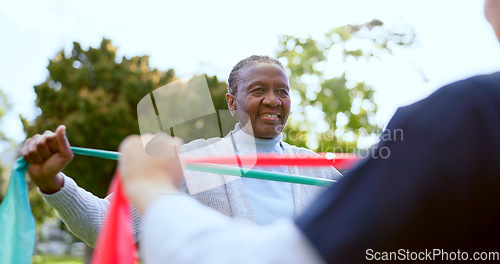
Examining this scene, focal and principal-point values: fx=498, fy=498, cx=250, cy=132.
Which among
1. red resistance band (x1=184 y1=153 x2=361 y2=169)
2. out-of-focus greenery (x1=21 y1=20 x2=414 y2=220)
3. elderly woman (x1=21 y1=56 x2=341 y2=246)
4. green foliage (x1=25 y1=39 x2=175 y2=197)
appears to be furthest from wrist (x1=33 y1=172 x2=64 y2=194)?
green foliage (x1=25 y1=39 x2=175 y2=197)

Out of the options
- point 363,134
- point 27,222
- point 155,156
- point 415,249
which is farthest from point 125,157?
point 363,134

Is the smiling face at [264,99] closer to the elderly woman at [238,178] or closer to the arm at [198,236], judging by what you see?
the elderly woman at [238,178]

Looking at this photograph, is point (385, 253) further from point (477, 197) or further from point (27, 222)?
point (27, 222)

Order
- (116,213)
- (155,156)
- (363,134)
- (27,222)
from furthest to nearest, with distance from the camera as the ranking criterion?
(363,134), (27,222), (116,213), (155,156)

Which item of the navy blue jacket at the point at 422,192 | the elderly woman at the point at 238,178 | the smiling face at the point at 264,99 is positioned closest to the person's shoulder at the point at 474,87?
the navy blue jacket at the point at 422,192

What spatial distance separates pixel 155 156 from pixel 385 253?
39cm

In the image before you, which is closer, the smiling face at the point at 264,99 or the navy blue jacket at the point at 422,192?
the navy blue jacket at the point at 422,192

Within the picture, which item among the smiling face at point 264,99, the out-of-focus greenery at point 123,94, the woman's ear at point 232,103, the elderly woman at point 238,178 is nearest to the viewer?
the elderly woman at point 238,178

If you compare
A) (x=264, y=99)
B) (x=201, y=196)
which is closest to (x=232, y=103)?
(x=264, y=99)

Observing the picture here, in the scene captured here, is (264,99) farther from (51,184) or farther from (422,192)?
(422,192)

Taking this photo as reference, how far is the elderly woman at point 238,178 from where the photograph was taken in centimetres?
159

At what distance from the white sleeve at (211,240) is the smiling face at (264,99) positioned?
182 centimetres

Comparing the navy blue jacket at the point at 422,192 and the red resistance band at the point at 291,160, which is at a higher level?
the navy blue jacket at the point at 422,192

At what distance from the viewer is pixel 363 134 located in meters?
10.6
